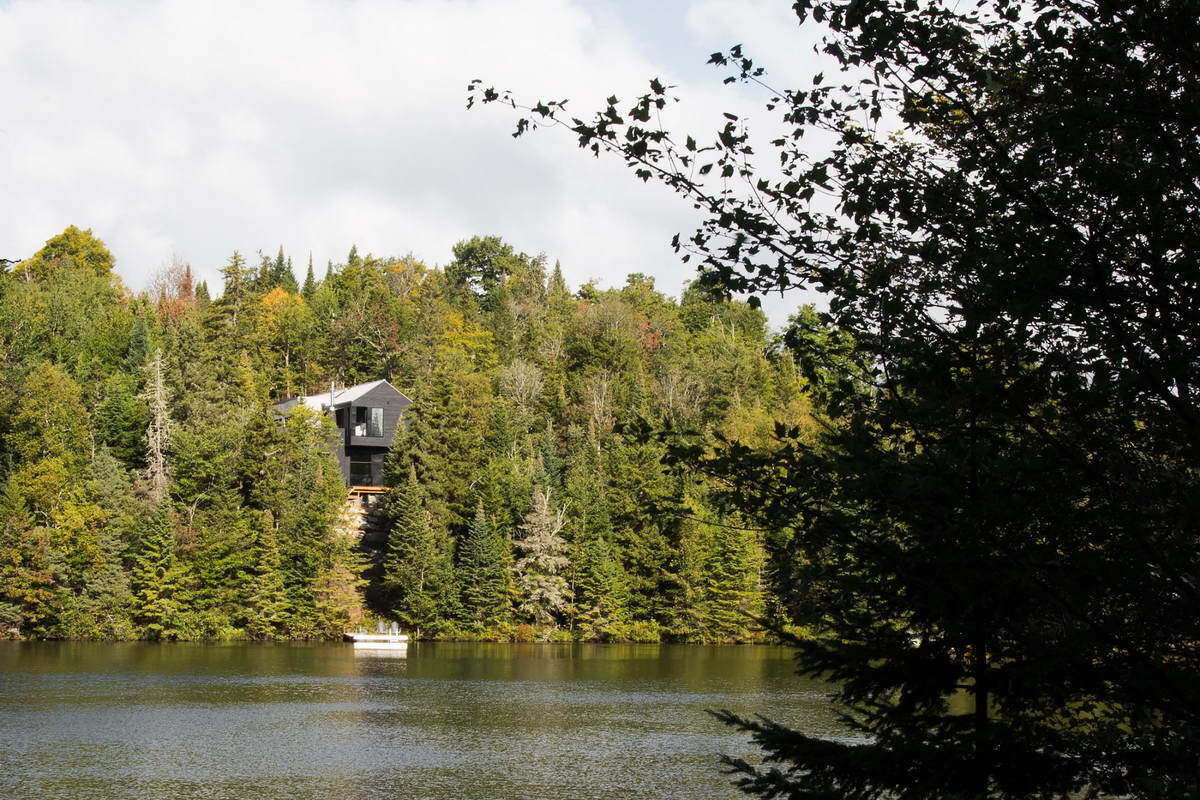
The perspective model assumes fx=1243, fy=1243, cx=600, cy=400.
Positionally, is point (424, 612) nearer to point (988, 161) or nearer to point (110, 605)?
point (110, 605)

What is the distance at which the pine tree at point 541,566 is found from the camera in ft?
172

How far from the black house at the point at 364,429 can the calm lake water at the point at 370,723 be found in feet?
49.8

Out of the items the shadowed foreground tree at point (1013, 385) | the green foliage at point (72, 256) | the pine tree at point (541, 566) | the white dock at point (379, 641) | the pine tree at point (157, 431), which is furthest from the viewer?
the green foliage at point (72, 256)

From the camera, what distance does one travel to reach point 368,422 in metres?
58.3

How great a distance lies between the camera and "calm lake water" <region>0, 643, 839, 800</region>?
20141 millimetres

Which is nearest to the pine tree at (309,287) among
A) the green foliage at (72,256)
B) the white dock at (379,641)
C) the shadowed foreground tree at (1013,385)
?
the green foliage at (72,256)

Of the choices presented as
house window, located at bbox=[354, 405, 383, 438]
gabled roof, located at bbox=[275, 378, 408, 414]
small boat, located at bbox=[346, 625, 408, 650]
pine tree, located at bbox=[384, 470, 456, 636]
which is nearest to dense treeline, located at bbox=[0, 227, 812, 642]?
pine tree, located at bbox=[384, 470, 456, 636]

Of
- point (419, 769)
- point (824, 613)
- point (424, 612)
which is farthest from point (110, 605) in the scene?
point (824, 613)

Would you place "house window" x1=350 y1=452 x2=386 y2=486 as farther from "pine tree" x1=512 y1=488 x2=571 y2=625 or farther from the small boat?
the small boat

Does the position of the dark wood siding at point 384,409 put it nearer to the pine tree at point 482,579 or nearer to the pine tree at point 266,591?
the pine tree at point 482,579

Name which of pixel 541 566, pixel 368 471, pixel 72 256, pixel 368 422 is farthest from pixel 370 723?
pixel 72 256

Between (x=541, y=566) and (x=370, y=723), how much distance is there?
83.5 feet

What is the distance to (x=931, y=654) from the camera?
702cm

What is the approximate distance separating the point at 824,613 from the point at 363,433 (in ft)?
173
